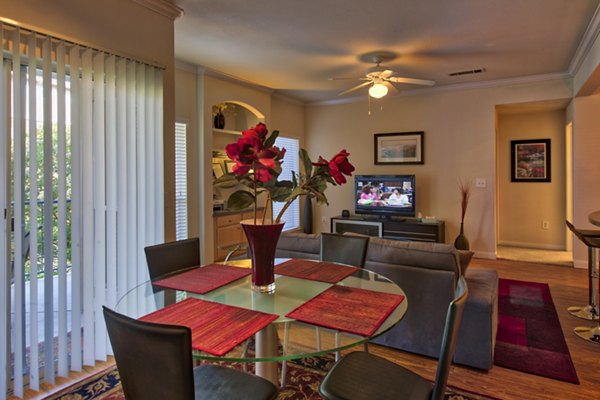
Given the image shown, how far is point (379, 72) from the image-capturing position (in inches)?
163

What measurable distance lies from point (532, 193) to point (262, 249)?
6.22 meters

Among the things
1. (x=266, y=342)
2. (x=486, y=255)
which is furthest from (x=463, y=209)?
(x=266, y=342)

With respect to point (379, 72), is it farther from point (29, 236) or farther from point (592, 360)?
point (29, 236)

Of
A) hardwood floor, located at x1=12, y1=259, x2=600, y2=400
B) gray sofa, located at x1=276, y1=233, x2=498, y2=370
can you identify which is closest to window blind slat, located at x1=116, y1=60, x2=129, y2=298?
hardwood floor, located at x1=12, y1=259, x2=600, y2=400

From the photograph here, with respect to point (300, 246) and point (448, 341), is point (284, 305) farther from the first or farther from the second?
point (300, 246)

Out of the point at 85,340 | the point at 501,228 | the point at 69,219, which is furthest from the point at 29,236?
the point at 501,228

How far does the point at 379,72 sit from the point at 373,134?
7.72ft

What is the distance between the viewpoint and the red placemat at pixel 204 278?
1.81m

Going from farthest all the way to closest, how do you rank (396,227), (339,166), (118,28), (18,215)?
(396,227), (118,28), (18,215), (339,166)

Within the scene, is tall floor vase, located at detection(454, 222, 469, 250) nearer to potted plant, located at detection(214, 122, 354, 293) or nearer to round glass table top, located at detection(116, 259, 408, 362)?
round glass table top, located at detection(116, 259, 408, 362)

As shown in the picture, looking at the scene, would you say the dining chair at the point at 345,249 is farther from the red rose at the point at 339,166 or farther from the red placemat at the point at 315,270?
the red rose at the point at 339,166

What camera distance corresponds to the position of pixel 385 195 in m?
6.12

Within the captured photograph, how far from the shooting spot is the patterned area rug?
2.16 metres

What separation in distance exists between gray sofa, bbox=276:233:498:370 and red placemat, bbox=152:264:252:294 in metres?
1.06
